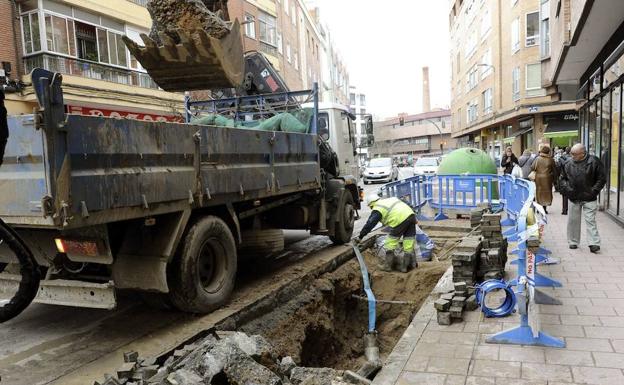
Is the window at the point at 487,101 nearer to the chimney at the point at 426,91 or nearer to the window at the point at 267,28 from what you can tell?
the window at the point at 267,28

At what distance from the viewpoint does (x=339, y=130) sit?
32.3 feet

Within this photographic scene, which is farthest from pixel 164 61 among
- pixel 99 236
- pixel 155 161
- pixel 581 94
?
pixel 581 94

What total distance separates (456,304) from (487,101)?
37045mm

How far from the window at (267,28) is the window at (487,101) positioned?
17585 mm

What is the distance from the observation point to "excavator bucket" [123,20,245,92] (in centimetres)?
556

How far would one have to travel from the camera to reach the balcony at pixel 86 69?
45.2 ft

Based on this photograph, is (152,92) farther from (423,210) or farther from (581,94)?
(581,94)

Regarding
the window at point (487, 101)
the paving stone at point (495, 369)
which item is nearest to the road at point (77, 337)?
the paving stone at point (495, 369)

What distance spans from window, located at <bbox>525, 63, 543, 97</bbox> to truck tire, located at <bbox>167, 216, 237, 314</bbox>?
95.4 feet

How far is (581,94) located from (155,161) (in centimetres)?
1290

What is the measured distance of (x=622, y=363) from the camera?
3.65m

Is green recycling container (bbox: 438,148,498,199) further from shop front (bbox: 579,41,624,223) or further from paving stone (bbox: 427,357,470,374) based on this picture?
paving stone (bbox: 427,357,470,374)

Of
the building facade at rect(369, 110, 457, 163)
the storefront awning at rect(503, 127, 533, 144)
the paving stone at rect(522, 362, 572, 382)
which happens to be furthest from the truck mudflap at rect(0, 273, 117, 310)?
the building facade at rect(369, 110, 457, 163)

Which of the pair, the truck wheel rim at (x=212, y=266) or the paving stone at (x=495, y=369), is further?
the truck wheel rim at (x=212, y=266)
